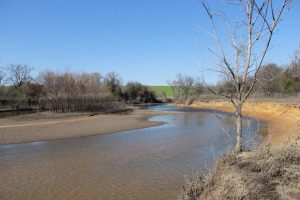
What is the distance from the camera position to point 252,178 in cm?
659

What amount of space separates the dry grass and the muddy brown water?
0.96m

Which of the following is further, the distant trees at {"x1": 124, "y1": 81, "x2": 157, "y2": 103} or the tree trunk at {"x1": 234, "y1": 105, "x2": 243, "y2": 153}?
the distant trees at {"x1": 124, "y1": 81, "x2": 157, "y2": 103}

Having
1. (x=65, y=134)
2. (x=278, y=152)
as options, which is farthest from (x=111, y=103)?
(x=278, y=152)

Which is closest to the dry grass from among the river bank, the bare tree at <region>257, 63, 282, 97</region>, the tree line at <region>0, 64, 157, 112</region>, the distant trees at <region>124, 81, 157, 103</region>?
the river bank

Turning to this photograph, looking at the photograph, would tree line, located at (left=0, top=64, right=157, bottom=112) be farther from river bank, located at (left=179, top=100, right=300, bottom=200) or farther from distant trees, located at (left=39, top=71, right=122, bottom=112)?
river bank, located at (left=179, top=100, right=300, bottom=200)

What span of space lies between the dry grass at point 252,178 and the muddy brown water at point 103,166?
3.16 feet

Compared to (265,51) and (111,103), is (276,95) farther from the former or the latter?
(265,51)

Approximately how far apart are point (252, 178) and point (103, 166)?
857 cm

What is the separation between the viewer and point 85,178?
12.2 meters

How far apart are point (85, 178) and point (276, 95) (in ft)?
191

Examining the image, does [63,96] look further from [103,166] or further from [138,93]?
[138,93]

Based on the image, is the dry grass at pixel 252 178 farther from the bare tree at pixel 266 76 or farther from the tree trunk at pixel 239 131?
the bare tree at pixel 266 76

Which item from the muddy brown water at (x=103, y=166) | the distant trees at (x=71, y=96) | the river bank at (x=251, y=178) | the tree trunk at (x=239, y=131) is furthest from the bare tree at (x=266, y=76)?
the distant trees at (x=71, y=96)

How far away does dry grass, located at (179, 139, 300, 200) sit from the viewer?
20.2 feet
